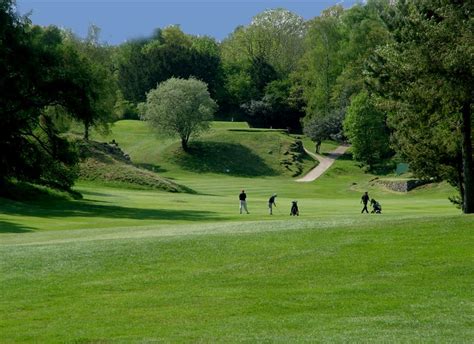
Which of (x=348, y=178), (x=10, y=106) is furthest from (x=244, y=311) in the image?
(x=348, y=178)

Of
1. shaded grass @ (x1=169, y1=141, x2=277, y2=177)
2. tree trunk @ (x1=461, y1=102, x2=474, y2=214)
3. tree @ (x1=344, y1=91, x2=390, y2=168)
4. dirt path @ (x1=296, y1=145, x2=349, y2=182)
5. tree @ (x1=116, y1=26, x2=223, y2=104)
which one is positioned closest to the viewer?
tree trunk @ (x1=461, y1=102, x2=474, y2=214)

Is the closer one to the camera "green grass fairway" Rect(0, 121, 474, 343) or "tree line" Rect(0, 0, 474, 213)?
"green grass fairway" Rect(0, 121, 474, 343)

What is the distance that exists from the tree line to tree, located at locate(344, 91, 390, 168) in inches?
5.4

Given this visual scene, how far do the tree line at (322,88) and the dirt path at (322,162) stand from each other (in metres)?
2.74

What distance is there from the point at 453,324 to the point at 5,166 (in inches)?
1729

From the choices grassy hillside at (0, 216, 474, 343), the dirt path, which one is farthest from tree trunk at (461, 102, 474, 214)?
the dirt path

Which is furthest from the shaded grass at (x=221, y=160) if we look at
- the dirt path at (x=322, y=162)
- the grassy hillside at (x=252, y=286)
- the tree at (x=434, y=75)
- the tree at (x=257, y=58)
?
the grassy hillside at (x=252, y=286)

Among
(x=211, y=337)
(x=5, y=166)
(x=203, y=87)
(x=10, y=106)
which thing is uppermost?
(x=203, y=87)

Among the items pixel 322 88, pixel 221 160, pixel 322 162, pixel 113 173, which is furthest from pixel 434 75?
pixel 322 88

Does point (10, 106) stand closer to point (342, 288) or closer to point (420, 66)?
point (420, 66)

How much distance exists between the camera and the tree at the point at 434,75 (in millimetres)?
28125

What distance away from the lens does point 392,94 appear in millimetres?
32812

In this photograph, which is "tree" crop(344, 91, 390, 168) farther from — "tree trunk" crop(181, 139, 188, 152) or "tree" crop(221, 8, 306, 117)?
"tree" crop(221, 8, 306, 117)

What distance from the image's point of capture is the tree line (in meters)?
29.5
